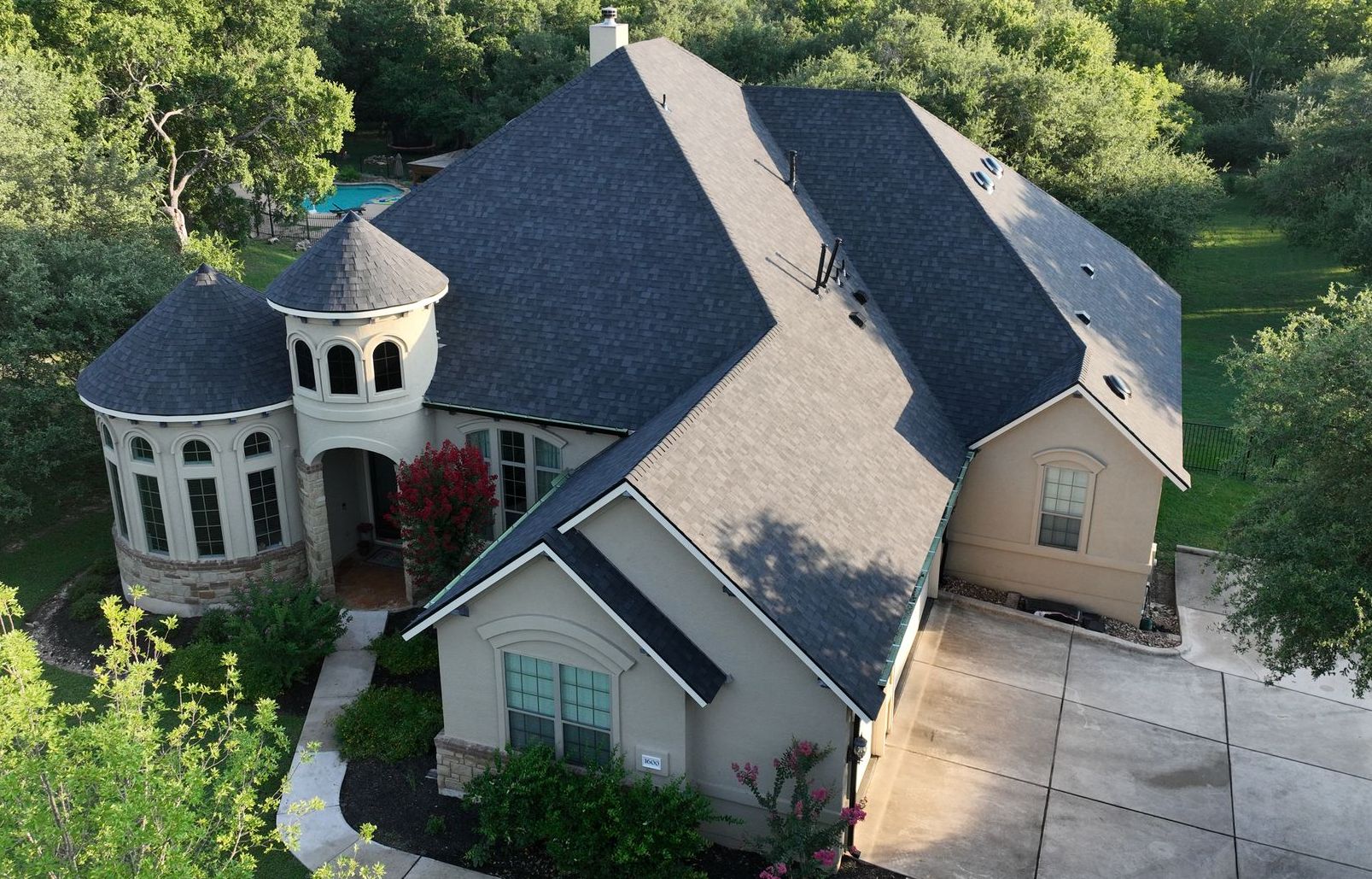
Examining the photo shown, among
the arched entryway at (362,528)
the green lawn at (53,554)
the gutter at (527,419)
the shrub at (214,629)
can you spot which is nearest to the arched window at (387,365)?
the gutter at (527,419)

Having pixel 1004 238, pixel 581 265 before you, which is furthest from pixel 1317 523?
pixel 581 265

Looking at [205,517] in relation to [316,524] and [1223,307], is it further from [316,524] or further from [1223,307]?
[1223,307]

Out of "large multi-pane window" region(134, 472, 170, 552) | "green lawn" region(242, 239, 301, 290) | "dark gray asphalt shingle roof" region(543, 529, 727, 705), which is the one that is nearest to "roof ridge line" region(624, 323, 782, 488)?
"dark gray asphalt shingle roof" region(543, 529, 727, 705)

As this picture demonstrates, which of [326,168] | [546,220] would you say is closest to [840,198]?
[546,220]

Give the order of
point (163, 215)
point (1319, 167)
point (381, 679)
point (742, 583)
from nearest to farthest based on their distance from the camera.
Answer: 1. point (742, 583)
2. point (381, 679)
3. point (163, 215)
4. point (1319, 167)

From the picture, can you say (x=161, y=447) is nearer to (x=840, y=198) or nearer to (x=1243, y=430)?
(x=840, y=198)

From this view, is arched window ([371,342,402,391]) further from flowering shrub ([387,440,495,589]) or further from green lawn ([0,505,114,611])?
green lawn ([0,505,114,611])
